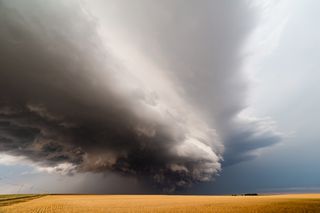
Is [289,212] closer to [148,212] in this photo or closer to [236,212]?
[236,212]

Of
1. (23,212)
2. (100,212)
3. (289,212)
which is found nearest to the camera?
(289,212)

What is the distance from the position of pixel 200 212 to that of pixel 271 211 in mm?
12388

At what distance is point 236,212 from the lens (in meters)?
37.3

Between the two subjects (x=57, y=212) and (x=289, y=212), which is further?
(x=57, y=212)

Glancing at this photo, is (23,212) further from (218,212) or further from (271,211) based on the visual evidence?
(271,211)

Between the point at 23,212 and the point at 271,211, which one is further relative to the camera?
the point at 23,212

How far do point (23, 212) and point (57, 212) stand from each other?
26.8 ft

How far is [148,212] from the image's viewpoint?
3941 cm

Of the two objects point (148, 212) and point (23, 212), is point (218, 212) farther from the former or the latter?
point (23, 212)

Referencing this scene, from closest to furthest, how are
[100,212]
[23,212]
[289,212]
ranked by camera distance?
[289,212], [100,212], [23,212]

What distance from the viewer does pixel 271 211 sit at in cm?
3753

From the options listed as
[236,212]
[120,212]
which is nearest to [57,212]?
[120,212]

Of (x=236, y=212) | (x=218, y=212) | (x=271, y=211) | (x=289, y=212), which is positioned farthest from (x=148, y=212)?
(x=289, y=212)

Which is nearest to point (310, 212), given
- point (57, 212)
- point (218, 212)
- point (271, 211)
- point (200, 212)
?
point (271, 211)
